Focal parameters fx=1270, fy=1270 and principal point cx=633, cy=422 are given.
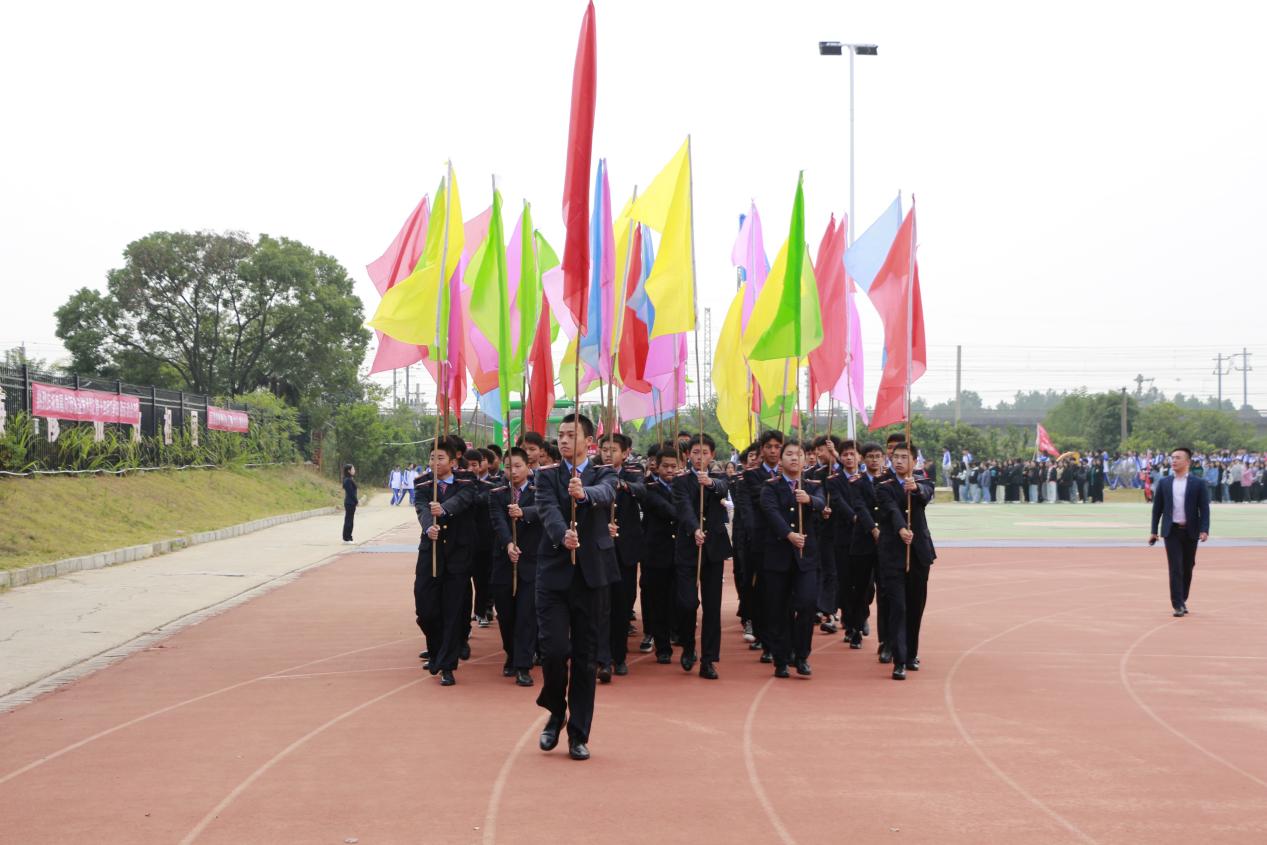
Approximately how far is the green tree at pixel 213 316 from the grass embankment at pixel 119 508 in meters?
13.4

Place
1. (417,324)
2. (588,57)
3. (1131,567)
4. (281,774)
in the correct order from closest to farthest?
(281,774) < (588,57) < (417,324) < (1131,567)

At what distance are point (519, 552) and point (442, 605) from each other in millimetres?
799

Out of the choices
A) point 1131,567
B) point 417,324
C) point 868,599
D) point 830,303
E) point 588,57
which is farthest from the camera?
point 1131,567

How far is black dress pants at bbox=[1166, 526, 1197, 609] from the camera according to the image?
1300cm

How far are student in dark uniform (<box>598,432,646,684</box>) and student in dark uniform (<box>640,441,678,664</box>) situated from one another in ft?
0.44

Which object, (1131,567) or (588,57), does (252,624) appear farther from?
(1131,567)

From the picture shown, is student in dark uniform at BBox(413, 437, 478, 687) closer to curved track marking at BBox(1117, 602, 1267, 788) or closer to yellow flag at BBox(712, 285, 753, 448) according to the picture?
curved track marking at BBox(1117, 602, 1267, 788)

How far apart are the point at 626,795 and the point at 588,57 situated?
5.26m

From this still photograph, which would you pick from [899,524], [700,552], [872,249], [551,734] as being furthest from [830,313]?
[551,734]

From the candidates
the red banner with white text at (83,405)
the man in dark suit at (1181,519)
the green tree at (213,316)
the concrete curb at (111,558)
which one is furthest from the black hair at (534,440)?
the green tree at (213,316)

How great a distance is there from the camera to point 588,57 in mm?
8930

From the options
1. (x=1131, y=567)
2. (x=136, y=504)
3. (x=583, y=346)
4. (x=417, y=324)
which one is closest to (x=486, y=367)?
(x=583, y=346)

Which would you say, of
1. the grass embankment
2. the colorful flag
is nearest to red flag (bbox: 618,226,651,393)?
the colorful flag

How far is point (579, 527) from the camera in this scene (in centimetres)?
719
